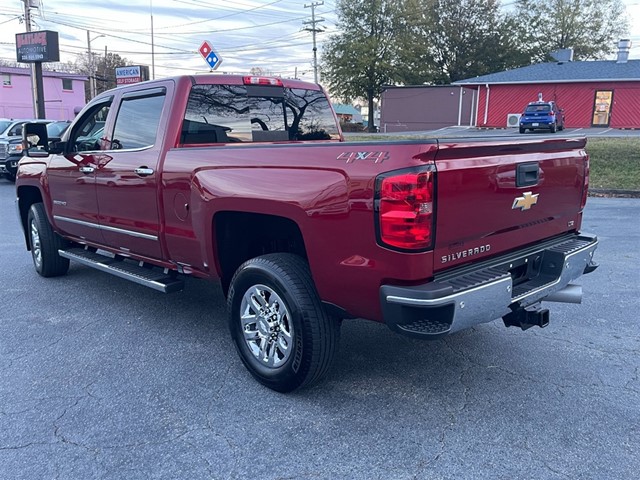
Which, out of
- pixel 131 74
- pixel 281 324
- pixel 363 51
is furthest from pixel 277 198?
pixel 363 51

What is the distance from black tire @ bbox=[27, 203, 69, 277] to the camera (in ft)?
20.6

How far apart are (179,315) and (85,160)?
5.37 feet

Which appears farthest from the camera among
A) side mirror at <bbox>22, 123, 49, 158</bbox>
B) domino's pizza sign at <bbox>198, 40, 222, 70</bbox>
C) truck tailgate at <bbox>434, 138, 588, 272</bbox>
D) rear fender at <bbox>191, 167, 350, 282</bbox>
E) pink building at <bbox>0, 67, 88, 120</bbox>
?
pink building at <bbox>0, 67, 88, 120</bbox>

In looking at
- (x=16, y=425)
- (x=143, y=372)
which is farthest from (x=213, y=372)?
(x=16, y=425)

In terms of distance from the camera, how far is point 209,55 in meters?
15.2

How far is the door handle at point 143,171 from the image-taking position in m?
4.37

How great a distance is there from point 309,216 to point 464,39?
5751cm

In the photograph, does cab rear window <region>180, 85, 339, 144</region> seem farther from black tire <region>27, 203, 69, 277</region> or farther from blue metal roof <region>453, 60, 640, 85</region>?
blue metal roof <region>453, 60, 640, 85</region>

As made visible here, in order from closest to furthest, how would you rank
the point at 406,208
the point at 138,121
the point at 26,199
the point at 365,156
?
the point at 406,208 < the point at 365,156 < the point at 138,121 < the point at 26,199

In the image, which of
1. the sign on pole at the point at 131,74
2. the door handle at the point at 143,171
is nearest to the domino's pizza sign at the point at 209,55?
the sign on pole at the point at 131,74

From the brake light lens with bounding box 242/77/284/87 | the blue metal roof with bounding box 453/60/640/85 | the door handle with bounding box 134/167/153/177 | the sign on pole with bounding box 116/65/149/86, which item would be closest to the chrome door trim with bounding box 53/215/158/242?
the door handle with bounding box 134/167/153/177

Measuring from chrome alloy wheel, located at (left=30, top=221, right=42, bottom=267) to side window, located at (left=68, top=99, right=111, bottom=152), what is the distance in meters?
1.33

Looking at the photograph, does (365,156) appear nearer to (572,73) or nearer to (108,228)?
(108,228)

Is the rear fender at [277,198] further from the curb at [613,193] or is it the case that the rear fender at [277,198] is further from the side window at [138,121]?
the curb at [613,193]
